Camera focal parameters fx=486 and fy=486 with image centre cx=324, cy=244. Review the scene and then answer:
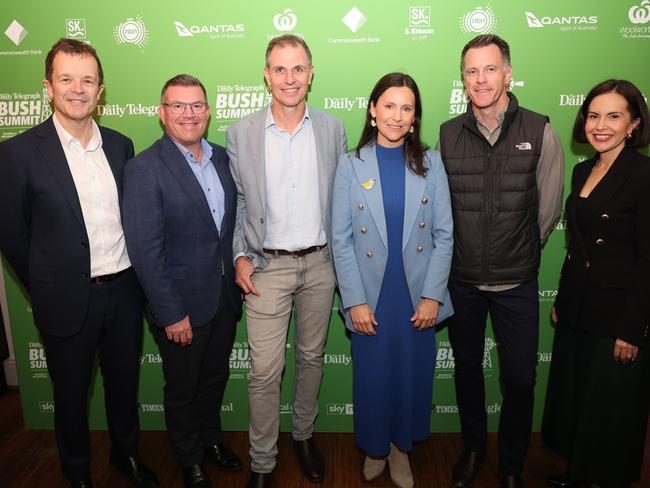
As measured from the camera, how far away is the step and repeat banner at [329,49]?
112 inches

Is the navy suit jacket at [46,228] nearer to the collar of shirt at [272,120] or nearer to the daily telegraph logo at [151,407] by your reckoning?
the collar of shirt at [272,120]

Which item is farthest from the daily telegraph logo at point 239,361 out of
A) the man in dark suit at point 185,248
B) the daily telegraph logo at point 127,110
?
the daily telegraph logo at point 127,110

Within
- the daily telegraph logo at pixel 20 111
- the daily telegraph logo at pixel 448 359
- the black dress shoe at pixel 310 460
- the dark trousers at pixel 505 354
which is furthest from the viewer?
the daily telegraph logo at pixel 448 359

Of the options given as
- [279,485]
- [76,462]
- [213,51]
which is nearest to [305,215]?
[213,51]

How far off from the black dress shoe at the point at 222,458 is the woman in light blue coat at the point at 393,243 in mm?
951

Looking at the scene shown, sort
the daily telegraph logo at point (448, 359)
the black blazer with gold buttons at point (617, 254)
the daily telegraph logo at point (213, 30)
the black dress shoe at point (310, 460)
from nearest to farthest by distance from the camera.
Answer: the black blazer with gold buttons at point (617, 254)
the black dress shoe at point (310, 460)
the daily telegraph logo at point (213, 30)
the daily telegraph logo at point (448, 359)

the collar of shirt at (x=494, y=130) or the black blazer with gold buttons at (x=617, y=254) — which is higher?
the collar of shirt at (x=494, y=130)

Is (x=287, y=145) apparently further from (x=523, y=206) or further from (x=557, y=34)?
(x=557, y=34)

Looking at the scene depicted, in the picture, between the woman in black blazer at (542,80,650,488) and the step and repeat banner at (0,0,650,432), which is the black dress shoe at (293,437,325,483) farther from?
the step and repeat banner at (0,0,650,432)

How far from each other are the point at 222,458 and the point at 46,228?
163cm

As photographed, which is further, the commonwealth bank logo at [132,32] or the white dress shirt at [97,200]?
the commonwealth bank logo at [132,32]

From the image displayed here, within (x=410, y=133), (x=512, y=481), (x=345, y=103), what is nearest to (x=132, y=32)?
(x=345, y=103)

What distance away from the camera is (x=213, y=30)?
2887 millimetres

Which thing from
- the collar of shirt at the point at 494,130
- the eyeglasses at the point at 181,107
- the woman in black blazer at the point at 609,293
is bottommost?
the woman in black blazer at the point at 609,293
